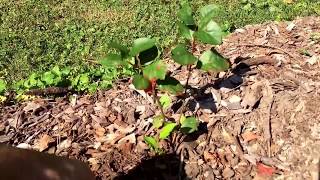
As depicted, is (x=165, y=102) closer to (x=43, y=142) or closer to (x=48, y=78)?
(x=43, y=142)

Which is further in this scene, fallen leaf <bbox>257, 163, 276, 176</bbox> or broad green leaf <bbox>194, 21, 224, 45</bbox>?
fallen leaf <bbox>257, 163, 276, 176</bbox>

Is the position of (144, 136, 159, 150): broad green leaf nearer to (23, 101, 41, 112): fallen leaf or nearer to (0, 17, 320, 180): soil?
(0, 17, 320, 180): soil

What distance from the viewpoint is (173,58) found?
3588mm

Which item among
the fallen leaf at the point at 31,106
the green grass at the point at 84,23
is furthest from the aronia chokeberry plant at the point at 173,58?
the green grass at the point at 84,23

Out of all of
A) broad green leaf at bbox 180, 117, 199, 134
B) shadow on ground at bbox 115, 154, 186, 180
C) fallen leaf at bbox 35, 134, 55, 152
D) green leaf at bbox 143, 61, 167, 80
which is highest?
green leaf at bbox 143, 61, 167, 80

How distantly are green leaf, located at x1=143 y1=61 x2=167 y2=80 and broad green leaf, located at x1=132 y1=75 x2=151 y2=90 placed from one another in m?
0.03

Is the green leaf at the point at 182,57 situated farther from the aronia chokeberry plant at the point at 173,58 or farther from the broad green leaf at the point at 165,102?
the broad green leaf at the point at 165,102

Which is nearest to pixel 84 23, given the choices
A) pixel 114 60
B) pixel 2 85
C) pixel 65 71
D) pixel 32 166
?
pixel 65 71

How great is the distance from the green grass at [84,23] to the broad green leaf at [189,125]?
2.67 m

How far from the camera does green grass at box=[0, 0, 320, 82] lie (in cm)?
643

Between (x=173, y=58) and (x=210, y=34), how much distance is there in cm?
31

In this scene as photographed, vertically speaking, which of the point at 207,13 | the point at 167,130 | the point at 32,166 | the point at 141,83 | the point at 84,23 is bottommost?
the point at 84,23

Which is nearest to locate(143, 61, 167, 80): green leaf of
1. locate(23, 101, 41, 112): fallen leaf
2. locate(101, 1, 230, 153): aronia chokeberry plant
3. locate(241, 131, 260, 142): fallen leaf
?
locate(101, 1, 230, 153): aronia chokeberry plant

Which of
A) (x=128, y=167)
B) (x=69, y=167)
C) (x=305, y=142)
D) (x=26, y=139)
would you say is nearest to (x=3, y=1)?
(x=26, y=139)
